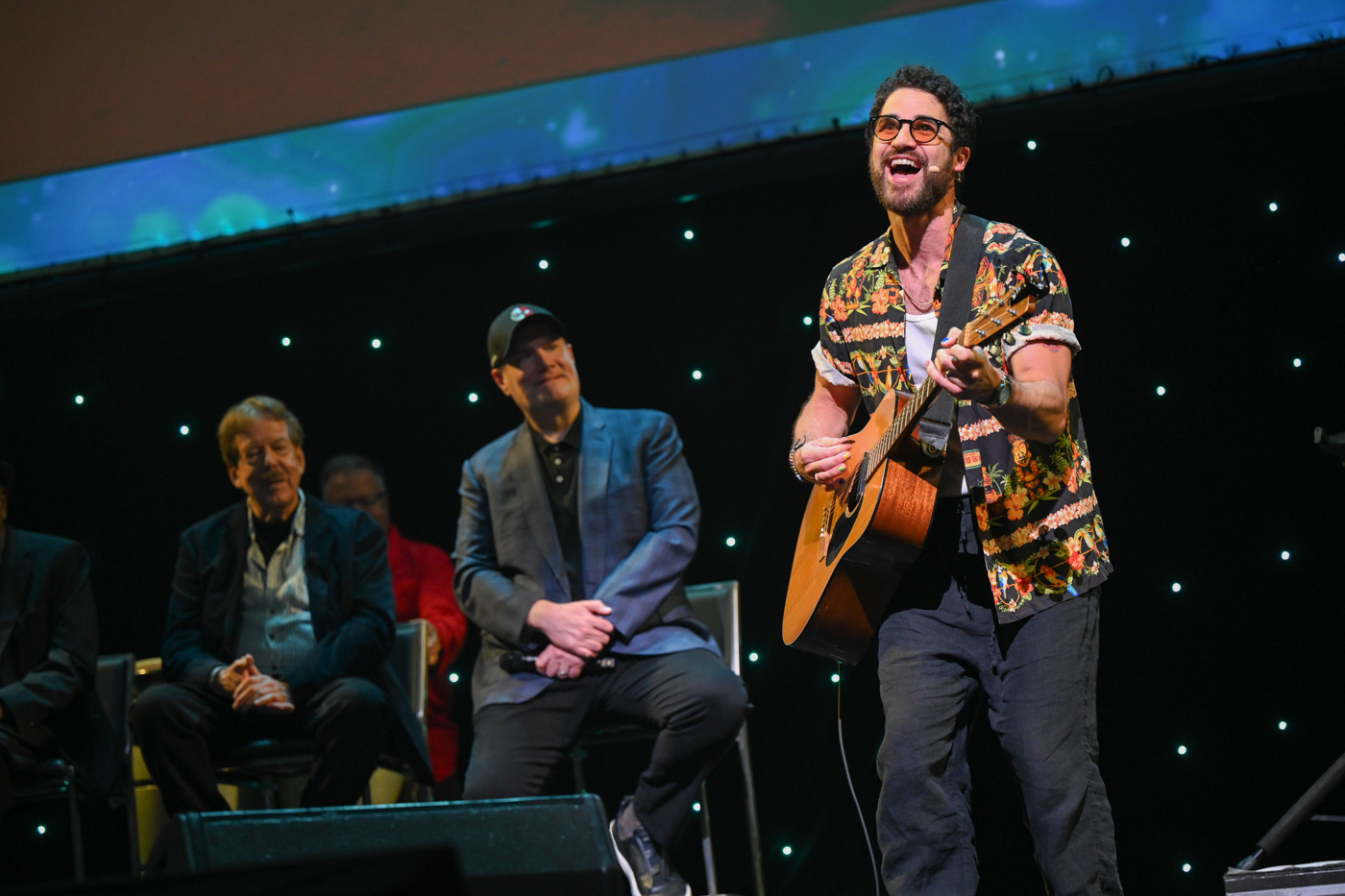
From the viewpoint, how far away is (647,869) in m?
3.26

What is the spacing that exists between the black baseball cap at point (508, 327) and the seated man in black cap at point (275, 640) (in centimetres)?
76

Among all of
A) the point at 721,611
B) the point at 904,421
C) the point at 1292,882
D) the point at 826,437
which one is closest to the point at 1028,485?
the point at 904,421

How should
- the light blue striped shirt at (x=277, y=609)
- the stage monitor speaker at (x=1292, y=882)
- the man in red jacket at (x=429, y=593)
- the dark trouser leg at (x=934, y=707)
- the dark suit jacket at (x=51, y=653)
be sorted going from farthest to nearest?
the man in red jacket at (x=429, y=593), the light blue striped shirt at (x=277, y=609), the dark suit jacket at (x=51, y=653), the stage monitor speaker at (x=1292, y=882), the dark trouser leg at (x=934, y=707)

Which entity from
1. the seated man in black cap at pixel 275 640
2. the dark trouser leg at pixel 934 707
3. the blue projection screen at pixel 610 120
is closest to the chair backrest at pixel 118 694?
the seated man in black cap at pixel 275 640

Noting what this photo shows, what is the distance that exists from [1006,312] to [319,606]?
2.66 m

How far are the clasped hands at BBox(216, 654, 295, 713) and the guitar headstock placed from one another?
2.46 metres

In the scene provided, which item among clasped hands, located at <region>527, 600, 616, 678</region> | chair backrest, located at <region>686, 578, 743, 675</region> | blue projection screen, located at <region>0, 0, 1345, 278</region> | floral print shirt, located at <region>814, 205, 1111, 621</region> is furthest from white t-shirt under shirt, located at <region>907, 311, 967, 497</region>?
blue projection screen, located at <region>0, 0, 1345, 278</region>

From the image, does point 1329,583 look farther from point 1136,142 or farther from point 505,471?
point 505,471

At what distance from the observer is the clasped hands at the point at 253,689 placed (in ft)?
12.0

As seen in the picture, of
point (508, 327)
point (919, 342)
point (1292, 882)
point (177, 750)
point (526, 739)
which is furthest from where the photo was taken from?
point (508, 327)

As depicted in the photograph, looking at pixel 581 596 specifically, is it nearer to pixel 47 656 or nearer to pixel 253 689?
pixel 253 689

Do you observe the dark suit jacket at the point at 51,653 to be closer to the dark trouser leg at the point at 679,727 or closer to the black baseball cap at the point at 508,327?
the black baseball cap at the point at 508,327

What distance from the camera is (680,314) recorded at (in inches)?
180

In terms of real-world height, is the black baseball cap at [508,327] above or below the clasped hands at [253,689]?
above
